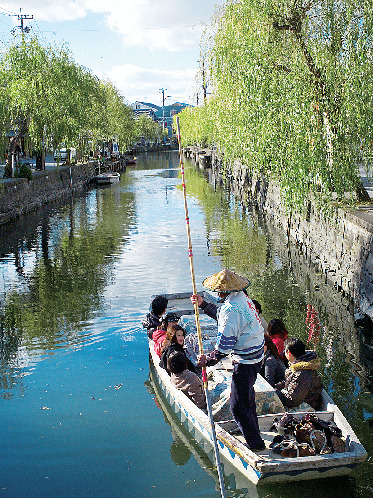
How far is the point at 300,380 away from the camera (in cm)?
687

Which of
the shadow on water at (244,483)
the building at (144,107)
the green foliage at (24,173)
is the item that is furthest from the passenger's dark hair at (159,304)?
the building at (144,107)

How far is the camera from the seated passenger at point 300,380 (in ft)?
22.6

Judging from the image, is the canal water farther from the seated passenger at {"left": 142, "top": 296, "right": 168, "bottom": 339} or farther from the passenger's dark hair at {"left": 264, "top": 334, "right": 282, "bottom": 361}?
the passenger's dark hair at {"left": 264, "top": 334, "right": 282, "bottom": 361}

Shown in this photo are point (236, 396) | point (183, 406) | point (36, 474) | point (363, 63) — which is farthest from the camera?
point (363, 63)

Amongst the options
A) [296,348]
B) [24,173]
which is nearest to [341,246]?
[296,348]

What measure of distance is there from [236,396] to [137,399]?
299 centimetres

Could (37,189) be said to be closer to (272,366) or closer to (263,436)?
(272,366)

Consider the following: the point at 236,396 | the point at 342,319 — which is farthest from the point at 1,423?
the point at 342,319

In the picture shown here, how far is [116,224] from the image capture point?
2519 centimetres

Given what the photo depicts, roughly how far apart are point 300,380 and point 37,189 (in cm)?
2611

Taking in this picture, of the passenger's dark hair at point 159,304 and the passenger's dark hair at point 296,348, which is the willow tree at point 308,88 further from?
the passenger's dark hair at point 296,348

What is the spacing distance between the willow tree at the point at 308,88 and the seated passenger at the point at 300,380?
7402mm

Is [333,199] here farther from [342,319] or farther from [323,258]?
[342,319]

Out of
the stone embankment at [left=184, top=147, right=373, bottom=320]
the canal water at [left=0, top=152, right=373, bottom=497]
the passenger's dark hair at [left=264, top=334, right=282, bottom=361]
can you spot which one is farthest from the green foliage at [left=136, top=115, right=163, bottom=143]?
the passenger's dark hair at [left=264, top=334, right=282, bottom=361]
